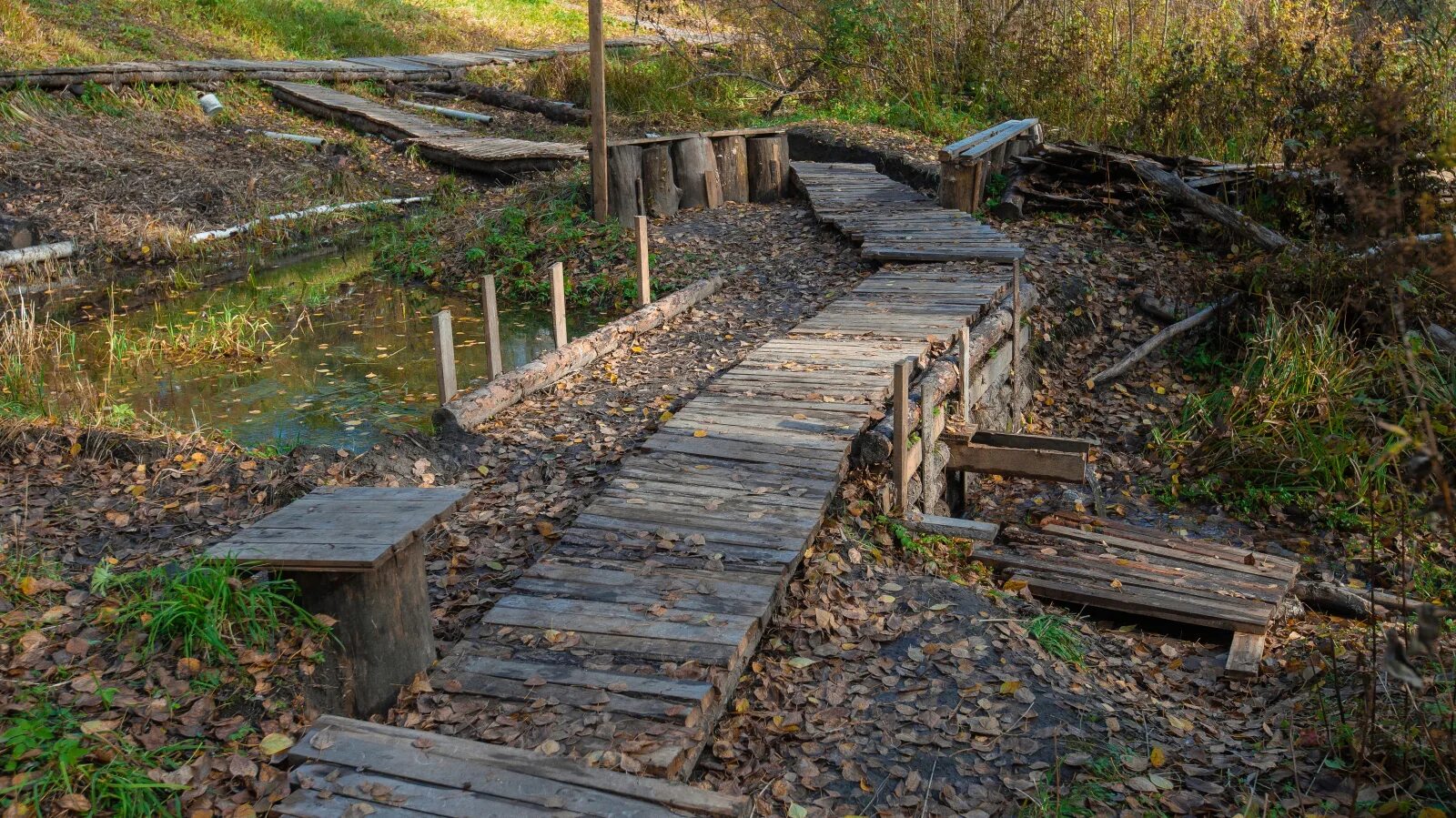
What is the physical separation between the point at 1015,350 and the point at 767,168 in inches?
203

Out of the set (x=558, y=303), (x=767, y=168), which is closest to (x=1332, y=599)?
(x=558, y=303)

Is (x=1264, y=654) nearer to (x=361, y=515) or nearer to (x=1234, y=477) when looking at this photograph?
(x=1234, y=477)

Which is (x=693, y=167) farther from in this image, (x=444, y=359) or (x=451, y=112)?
(x=451, y=112)

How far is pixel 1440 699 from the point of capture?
160 inches

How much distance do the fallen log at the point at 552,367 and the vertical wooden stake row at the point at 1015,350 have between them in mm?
2632

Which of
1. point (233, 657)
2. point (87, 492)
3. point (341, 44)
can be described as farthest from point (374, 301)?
point (341, 44)

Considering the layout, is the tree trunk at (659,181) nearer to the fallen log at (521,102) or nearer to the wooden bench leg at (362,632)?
the fallen log at (521,102)

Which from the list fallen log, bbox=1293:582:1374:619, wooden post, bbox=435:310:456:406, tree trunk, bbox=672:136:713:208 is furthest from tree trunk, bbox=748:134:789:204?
fallen log, bbox=1293:582:1374:619

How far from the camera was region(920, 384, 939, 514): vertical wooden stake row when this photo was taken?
21.8 ft

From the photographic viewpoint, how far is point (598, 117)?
10602mm

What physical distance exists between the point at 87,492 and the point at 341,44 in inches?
719

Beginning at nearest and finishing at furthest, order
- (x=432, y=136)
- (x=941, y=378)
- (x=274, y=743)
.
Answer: (x=274, y=743)
(x=941, y=378)
(x=432, y=136)

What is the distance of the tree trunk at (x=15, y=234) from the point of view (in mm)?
11250

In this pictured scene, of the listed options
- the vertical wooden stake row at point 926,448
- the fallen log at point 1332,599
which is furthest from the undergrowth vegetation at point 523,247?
the fallen log at point 1332,599
